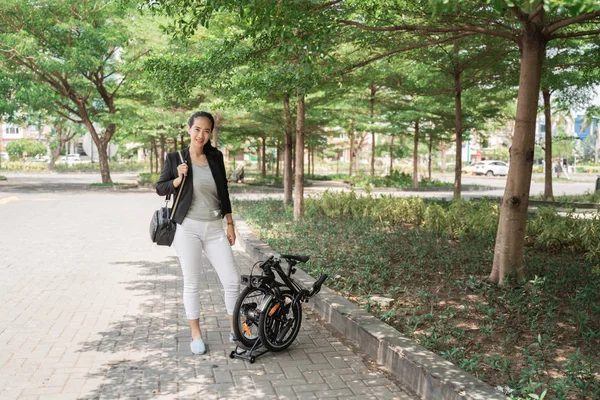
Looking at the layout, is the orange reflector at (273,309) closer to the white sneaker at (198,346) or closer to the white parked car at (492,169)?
the white sneaker at (198,346)

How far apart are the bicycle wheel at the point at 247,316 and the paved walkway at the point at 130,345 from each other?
0.62 feet

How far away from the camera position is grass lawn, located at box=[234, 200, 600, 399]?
155 inches

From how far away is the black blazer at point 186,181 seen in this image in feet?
14.4

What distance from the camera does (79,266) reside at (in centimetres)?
817

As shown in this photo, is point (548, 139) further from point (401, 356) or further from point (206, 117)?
point (206, 117)

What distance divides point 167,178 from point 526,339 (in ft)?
10.7

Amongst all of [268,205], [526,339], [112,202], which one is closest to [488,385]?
[526,339]

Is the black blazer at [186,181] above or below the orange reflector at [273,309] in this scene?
above

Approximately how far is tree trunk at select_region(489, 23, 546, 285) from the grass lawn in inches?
16.1

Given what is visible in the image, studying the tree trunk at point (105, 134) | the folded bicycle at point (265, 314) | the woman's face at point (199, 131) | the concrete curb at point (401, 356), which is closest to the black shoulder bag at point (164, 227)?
the woman's face at point (199, 131)

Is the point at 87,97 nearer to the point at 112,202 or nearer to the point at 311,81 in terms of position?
the point at 112,202

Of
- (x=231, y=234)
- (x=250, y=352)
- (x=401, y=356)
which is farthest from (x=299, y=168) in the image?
(x=401, y=356)

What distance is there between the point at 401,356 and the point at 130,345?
2.31 metres

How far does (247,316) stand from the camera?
4.54 m
